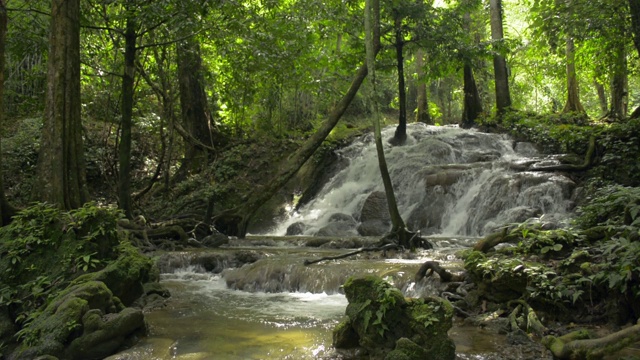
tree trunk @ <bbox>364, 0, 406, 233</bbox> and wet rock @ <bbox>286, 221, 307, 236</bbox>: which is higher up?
tree trunk @ <bbox>364, 0, 406, 233</bbox>

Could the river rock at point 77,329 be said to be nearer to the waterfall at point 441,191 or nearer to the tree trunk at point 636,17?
the waterfall at point 441,191

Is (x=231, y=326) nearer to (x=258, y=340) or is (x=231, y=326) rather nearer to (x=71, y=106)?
(x=258, y=340)

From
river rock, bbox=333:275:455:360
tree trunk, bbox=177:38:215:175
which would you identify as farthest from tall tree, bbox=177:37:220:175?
river rock, bbox=333:275:455:360

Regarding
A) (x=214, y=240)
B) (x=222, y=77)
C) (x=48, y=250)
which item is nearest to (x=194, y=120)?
(x=222, y=77)

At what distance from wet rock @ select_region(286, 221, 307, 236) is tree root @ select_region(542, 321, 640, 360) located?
33.3 ft

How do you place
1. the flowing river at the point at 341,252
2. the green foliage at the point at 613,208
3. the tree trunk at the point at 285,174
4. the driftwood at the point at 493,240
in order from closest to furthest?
the flowing river at the point at 341,252 < the green foliage at the point at 613,208 < the driftwood at the point at 493,240 < the tree trunk at the point at 285,174

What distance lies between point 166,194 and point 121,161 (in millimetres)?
3999

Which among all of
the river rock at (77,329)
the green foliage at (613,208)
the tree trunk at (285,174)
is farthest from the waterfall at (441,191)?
the river rock at (77,329)

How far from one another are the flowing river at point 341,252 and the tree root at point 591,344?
0.35 metres

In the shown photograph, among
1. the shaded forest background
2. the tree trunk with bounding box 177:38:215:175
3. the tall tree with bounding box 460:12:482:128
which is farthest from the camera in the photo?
the tall tree with bounding box 460:12:482:128

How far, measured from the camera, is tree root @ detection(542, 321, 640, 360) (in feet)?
11.2

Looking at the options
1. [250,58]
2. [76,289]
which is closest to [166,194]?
[250,58]

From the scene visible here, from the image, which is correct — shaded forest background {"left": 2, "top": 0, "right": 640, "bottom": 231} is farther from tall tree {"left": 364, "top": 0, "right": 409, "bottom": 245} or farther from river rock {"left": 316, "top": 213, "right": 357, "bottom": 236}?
river rock {"left": 316, "top": 213, "right": 357, "bottom": 236}

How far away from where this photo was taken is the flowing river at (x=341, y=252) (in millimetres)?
4707
